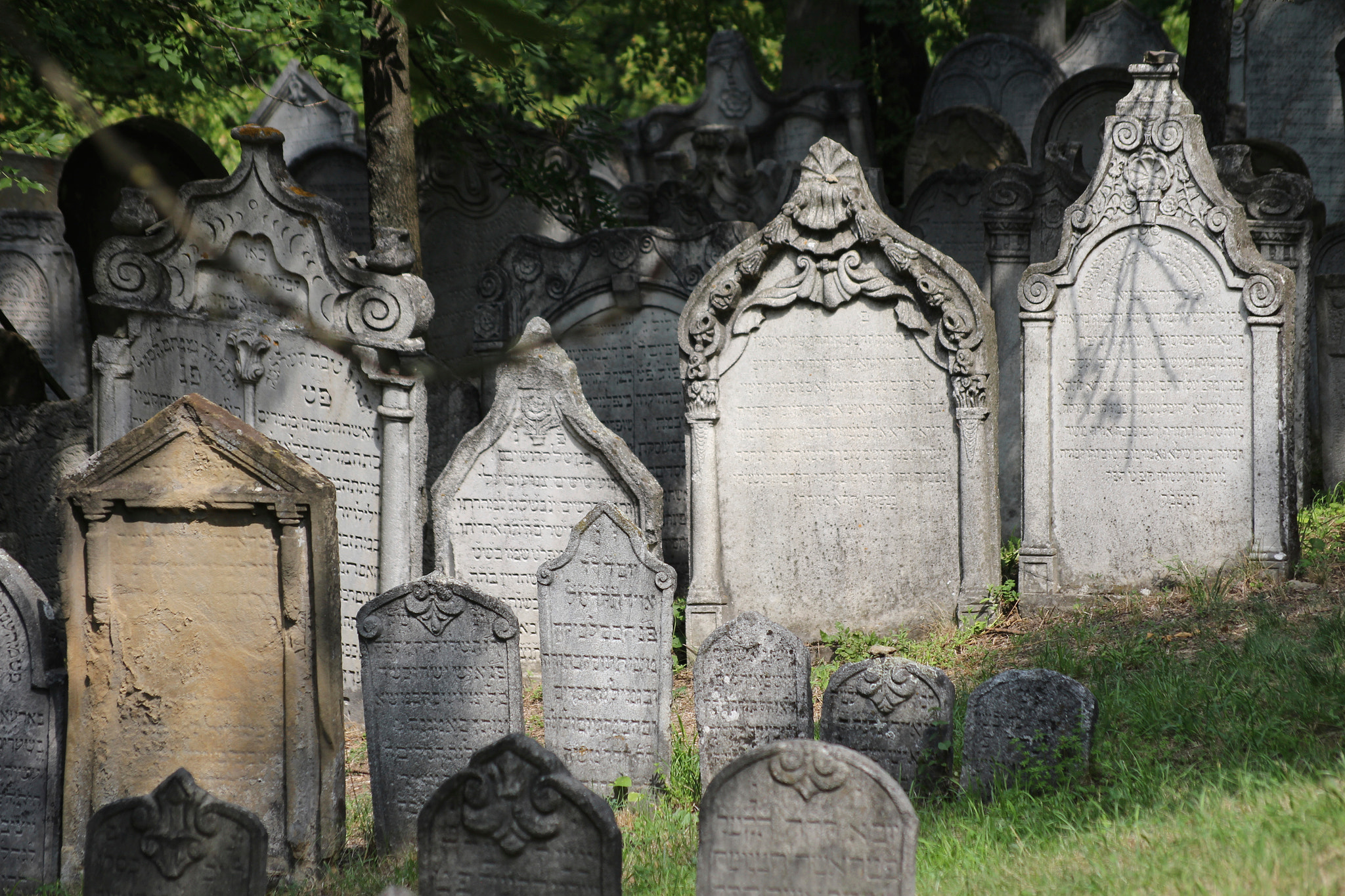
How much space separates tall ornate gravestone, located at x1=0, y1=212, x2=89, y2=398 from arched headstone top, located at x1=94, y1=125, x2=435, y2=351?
435cm

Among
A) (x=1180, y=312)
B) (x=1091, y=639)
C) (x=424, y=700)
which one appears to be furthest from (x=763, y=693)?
(x=1180, y=312)

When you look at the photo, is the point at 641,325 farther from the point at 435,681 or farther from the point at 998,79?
the point at 998,79

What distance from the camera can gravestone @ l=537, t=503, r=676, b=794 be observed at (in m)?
5.49

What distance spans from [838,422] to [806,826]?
400 centimetres

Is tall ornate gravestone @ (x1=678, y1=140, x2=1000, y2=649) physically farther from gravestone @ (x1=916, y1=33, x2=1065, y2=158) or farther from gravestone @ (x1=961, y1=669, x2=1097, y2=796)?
gravestone @ (x1=916, y1=33, x2=1065, y2=158)

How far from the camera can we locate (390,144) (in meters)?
8.36

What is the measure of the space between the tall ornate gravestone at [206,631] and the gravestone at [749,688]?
1.49 metres

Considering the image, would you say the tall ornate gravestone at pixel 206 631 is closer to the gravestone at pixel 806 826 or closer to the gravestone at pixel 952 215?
the gravestone at pixel 806 826

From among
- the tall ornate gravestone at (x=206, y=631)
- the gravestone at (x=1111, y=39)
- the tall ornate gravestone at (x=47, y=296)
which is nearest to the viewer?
the tall ornate gravestone at (x=206, y=631)

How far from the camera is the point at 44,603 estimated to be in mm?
5043

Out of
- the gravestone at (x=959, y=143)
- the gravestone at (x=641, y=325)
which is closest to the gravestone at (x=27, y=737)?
the gravestone at (x=641, y=325)

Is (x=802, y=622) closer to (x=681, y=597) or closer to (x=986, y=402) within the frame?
(x=681, y=597)

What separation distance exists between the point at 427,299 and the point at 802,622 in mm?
2871

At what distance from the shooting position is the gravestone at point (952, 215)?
10000 mm
